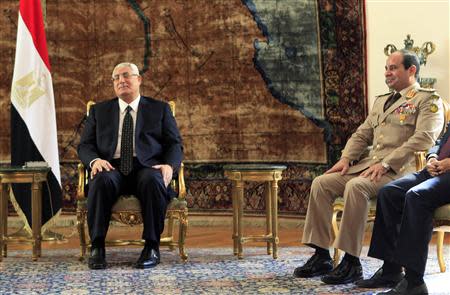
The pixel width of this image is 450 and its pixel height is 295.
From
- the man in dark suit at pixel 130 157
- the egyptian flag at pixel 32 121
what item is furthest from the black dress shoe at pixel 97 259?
the egyptian flag at pixel 32 121

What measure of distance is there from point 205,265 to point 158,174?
740mm

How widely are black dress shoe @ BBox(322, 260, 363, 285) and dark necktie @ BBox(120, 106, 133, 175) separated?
1.81 metres

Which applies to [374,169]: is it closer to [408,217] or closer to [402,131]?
[402,131]

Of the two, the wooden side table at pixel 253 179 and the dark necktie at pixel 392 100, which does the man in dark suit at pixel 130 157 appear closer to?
the wooden side table at pixel 253 179

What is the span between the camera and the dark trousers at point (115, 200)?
521 cm

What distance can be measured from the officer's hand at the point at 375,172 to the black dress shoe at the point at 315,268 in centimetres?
61

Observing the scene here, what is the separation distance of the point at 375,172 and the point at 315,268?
0.73 metres

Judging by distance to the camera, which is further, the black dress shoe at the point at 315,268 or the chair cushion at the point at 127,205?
the chair cushion at the point at 127,205

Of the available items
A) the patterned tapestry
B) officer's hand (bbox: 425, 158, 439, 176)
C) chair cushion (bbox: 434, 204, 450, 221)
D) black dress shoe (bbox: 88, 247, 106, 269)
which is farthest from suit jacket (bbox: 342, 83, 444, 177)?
the patterned tapestry

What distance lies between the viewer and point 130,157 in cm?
557

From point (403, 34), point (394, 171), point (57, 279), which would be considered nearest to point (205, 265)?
point (57, 279)

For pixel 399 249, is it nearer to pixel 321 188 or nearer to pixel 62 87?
pixel 321 188

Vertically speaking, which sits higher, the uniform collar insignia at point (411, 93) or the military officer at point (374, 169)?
the uniform collar insignia at point (411, 93)

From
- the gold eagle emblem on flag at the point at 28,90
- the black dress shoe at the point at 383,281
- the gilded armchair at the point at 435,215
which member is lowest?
the black dress shoe at the point at 383,281
